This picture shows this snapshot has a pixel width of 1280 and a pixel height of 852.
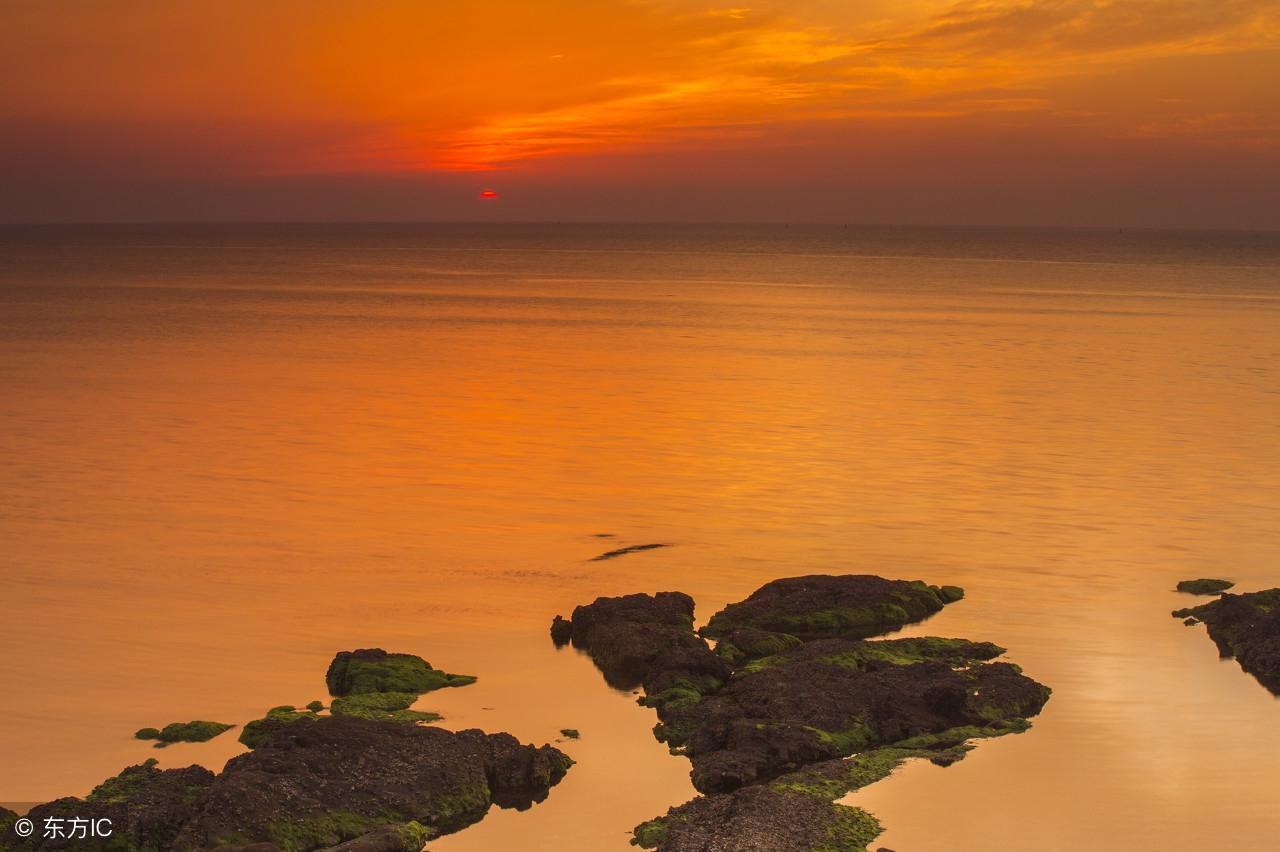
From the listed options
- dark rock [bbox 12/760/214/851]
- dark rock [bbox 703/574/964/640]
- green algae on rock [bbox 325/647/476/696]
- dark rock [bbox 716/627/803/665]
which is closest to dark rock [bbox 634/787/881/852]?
dark rock [bbox 12/760/214/851]

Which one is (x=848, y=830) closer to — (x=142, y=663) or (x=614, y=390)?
(x=142, y=663)

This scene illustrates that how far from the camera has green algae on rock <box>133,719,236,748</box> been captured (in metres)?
12.3

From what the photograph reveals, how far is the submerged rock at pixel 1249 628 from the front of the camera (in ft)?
46.6

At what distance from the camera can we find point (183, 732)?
1233 centimetres

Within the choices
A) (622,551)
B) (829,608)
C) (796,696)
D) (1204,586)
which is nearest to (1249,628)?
(1204,586)

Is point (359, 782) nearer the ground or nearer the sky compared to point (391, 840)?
nearer the sky

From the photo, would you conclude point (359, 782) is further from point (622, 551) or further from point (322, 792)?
point (622, 551)

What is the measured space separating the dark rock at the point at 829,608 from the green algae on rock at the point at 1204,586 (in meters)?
3.51

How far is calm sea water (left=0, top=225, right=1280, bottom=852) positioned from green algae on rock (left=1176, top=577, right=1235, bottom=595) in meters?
0.55

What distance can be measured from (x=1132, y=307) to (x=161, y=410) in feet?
199

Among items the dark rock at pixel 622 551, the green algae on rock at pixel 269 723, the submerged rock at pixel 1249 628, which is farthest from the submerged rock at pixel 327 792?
the dark rock at pixel 622 551

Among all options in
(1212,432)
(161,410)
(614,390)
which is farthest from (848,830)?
(614,390)

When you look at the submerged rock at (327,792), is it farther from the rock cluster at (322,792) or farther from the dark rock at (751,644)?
the dark rock at (751,644)

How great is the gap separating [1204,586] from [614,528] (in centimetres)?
855
